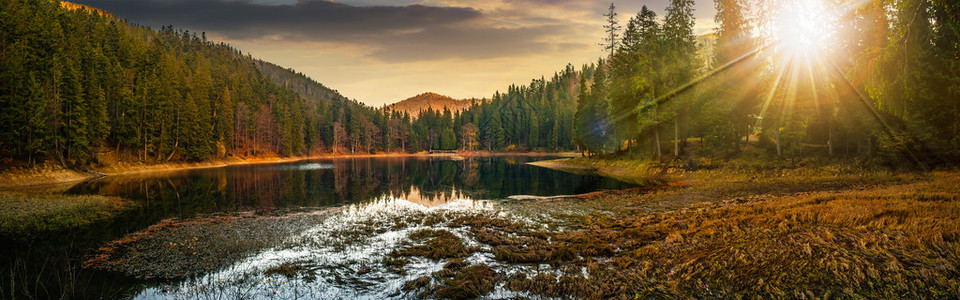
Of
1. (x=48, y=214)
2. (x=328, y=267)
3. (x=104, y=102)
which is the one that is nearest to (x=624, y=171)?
(x=328, y=267)

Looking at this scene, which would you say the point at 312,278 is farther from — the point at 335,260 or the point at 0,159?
the point at 0,159

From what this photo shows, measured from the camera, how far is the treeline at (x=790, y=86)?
988cm

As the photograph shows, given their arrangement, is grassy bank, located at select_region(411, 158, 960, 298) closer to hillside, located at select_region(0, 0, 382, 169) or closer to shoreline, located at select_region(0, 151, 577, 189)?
shoreline, located at select_region(0, 151, 577, 189)

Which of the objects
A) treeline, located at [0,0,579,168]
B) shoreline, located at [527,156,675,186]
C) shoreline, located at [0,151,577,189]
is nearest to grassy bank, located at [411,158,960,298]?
shoreline, located at [527,156,675,186]

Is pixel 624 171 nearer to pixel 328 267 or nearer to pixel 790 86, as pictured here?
pixel 790 86

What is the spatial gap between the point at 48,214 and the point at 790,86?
53870 mm

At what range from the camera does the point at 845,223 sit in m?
11.1

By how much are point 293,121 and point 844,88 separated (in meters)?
117

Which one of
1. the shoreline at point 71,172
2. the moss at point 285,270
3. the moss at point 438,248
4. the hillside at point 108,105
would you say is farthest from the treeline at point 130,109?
the moss at point 438,248

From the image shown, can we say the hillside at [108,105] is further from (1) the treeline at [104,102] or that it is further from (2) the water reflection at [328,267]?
(2) the water reflection at [328,267]

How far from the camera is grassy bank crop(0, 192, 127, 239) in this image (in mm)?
17047

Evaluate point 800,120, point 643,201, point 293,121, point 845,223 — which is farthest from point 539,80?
point 845,223

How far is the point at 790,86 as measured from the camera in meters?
35.7

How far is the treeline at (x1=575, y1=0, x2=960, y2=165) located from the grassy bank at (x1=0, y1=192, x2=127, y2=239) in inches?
1200
